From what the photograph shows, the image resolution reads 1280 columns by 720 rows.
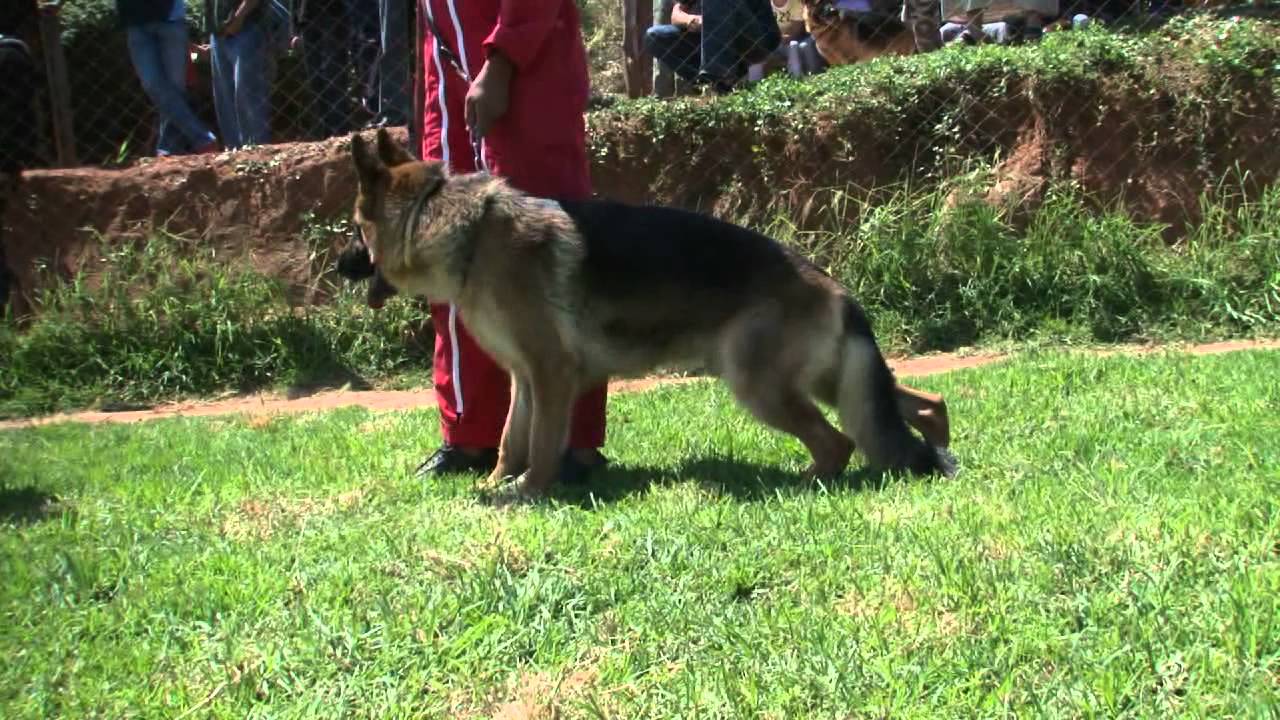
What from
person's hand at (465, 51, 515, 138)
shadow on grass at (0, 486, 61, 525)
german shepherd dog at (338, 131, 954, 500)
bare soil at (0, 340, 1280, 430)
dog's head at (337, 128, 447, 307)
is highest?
person's hand at (465, 51, 515, 138)

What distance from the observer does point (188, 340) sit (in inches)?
Result: 331

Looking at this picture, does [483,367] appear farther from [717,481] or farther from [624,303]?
[717,481]

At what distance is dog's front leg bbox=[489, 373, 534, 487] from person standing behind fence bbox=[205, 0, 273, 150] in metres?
5.48

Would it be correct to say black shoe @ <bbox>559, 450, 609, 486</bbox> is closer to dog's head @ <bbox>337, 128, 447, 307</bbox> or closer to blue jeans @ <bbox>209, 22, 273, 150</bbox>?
dog's head @ <bbox>337, 128, 447, 307</bbox>

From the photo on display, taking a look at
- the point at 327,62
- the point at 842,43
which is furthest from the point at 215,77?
the point at 842,43

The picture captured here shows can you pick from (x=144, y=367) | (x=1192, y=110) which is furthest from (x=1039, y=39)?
(x=144, y=367)

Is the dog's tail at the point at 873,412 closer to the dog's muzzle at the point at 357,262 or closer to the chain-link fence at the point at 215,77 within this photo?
the dog's muzzle at the point at 357,262

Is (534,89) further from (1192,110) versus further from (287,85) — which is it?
(287,85)

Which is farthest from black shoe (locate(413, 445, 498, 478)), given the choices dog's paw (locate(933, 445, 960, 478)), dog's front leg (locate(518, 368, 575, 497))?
dog's paw (locate(933, 445, 960, 478))

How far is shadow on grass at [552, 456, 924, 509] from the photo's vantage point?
14.9 feet

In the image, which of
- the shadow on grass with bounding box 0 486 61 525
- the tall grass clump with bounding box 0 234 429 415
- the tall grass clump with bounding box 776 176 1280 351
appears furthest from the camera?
the tall grass clump with bounding box 0 234 429 415

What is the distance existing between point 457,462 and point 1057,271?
14.3ft

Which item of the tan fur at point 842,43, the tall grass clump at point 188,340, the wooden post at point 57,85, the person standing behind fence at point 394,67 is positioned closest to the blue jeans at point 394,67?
the person standing behind fence at point 394,67

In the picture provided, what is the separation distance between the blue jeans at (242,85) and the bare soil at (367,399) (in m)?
2.45
